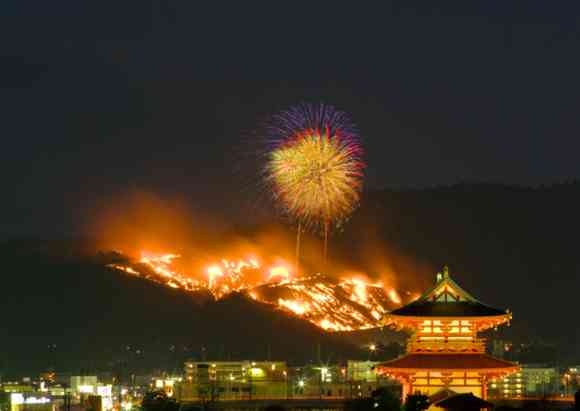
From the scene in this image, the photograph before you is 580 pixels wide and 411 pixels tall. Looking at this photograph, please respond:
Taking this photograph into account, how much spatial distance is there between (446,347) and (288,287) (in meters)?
67.5

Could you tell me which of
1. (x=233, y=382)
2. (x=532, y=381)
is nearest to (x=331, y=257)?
(x=532, y=381)

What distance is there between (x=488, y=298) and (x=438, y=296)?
9005cm

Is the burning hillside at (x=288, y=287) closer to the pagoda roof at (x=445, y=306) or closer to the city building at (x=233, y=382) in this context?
the city building at (x=233, y=382)

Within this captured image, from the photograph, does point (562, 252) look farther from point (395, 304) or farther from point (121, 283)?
point (121, 283)

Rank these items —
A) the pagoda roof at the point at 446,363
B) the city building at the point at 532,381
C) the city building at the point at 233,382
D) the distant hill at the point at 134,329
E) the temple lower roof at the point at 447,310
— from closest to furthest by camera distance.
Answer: the pagoda roof at the point at 446,363
the temple lower roof at the point at 447,310
the city building at the point at 233,382
the city building at the point at 532,381
the distant hill at the point at 134,329

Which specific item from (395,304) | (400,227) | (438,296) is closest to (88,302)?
(395,304)

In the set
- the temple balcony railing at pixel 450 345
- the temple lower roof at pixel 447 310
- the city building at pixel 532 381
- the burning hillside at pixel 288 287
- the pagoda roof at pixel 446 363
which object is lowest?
the city building at pixel 532 381

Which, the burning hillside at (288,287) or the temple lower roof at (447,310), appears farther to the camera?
the burning hillside at (288,287)

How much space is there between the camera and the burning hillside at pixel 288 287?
118125mm

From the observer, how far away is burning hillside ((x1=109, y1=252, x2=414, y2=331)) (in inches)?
4651

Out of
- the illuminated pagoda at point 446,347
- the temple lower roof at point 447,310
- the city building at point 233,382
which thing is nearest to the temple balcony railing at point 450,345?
the illuminated pagoda at point 446,347

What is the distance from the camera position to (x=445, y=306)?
2032 inches

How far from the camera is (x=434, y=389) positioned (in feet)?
168

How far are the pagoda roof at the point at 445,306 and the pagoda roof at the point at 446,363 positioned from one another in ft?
5.35
